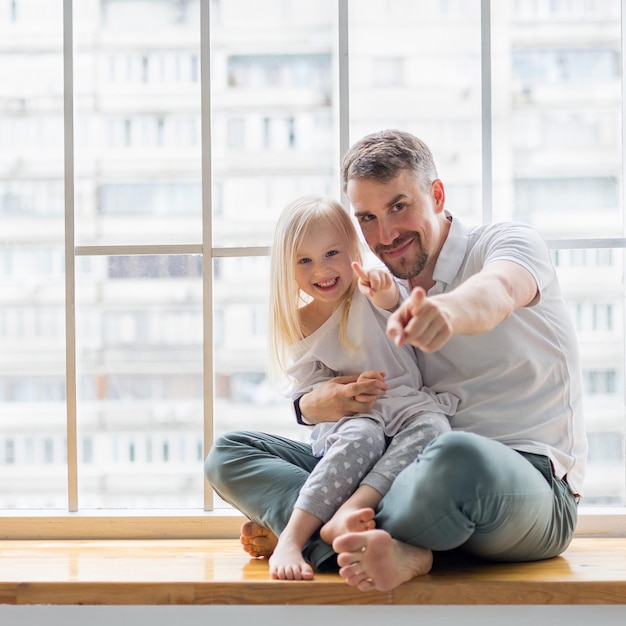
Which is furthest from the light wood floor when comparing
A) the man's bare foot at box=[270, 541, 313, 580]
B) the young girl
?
the young girl

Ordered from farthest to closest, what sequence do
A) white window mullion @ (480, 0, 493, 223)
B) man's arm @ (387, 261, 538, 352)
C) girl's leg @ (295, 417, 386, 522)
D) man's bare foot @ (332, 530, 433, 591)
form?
white window mullion @ (480, 0, 493, 223)
girl's leg @ (295, 417, 386, 522)
man's bare foot @ (332, 530, 433, 591)
man's arm @ (387, 261, 538, 352)

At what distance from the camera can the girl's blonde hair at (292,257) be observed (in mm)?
1863

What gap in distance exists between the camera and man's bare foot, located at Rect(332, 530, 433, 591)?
147cm

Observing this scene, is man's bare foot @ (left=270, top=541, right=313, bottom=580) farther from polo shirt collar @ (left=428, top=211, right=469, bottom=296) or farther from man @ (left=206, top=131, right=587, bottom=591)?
polo shirt collar @ (left=428, top=211, right=469, bottom=296)

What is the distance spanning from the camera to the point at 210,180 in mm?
2141

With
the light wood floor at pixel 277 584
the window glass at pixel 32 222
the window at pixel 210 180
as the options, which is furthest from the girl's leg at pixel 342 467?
the window glass at pixel 32 222

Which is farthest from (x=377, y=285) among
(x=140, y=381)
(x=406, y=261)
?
(x=140, y=381)

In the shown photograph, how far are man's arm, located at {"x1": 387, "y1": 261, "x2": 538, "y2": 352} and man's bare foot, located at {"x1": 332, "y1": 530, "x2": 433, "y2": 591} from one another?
0.36 metres

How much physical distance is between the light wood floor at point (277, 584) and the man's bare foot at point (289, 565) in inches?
0.7

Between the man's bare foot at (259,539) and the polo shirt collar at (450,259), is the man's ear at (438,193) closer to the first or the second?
the polo shirt collar at (450,259)

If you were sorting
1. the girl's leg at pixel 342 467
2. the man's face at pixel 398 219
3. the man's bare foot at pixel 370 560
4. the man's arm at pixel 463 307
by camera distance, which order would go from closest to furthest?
the man's arm at pixel 463 307
the man's bare foot at pixel 370 560
the girl's leg at pixel 342 467
the man's face at pixel 398 219

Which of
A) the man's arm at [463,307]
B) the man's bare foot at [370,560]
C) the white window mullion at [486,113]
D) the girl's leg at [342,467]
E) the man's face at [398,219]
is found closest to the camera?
the man's arm at [463,307]
